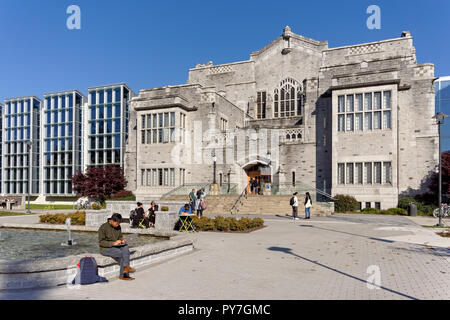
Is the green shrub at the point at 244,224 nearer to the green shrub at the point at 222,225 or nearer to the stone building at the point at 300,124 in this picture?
the green shrub at the point at 222,225

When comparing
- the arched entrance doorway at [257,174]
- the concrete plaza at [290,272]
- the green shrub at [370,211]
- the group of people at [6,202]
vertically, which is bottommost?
the group of people at [6,202]

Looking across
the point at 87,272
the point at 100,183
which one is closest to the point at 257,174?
the point at 100,183

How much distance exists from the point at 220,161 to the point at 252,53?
1558cm

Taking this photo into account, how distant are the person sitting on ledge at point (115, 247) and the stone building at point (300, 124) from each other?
69.5 feet

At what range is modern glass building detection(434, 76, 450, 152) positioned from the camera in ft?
158

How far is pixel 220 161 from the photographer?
32.3m

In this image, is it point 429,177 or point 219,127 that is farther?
point 219,127

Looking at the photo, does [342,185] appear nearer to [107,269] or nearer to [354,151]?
[354,151]

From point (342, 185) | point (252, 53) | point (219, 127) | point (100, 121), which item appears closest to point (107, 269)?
point (342, 185)

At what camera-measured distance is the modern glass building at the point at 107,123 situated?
51594 mm

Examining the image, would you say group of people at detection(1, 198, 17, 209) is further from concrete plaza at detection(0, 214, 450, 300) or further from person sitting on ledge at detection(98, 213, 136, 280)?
person sitting on ledge at detection(98, 213, 136, 280)

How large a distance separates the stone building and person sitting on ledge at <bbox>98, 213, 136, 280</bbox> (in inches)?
834

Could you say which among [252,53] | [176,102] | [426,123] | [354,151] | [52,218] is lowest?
[52,218]

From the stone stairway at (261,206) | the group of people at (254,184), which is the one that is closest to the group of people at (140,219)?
the stone stairway at (261,206)
